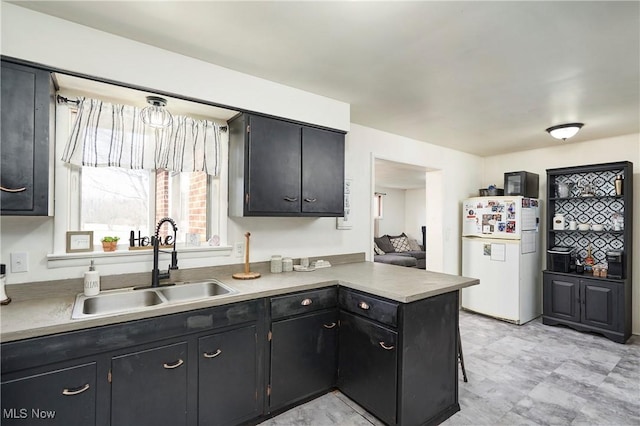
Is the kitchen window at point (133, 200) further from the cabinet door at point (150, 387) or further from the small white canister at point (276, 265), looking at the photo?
the cabinet door at point (150, 387)

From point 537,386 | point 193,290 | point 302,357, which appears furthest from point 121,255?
point 537,386

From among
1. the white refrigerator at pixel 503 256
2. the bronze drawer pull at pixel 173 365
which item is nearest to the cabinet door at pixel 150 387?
the bronze drawer pull at pixel 173 365

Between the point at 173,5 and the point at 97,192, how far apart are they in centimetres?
131

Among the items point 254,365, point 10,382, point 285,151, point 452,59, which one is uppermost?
point 452,59

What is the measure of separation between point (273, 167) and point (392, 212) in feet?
23.4

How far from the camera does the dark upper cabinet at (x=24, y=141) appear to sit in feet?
5.12

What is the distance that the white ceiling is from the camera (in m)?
1.62

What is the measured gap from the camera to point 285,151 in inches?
98.7

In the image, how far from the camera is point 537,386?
2602mm

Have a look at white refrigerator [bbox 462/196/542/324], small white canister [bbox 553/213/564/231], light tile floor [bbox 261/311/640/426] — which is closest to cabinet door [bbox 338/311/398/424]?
light tile floor [bbox 261/311/640/426]

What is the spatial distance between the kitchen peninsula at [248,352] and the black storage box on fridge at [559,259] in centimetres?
264

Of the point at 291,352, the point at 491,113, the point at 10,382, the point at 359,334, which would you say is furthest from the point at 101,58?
the point at 491,113

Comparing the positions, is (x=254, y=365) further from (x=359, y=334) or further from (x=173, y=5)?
(x=173, y=5)

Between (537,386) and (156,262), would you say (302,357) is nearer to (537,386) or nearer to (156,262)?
(156,262)
